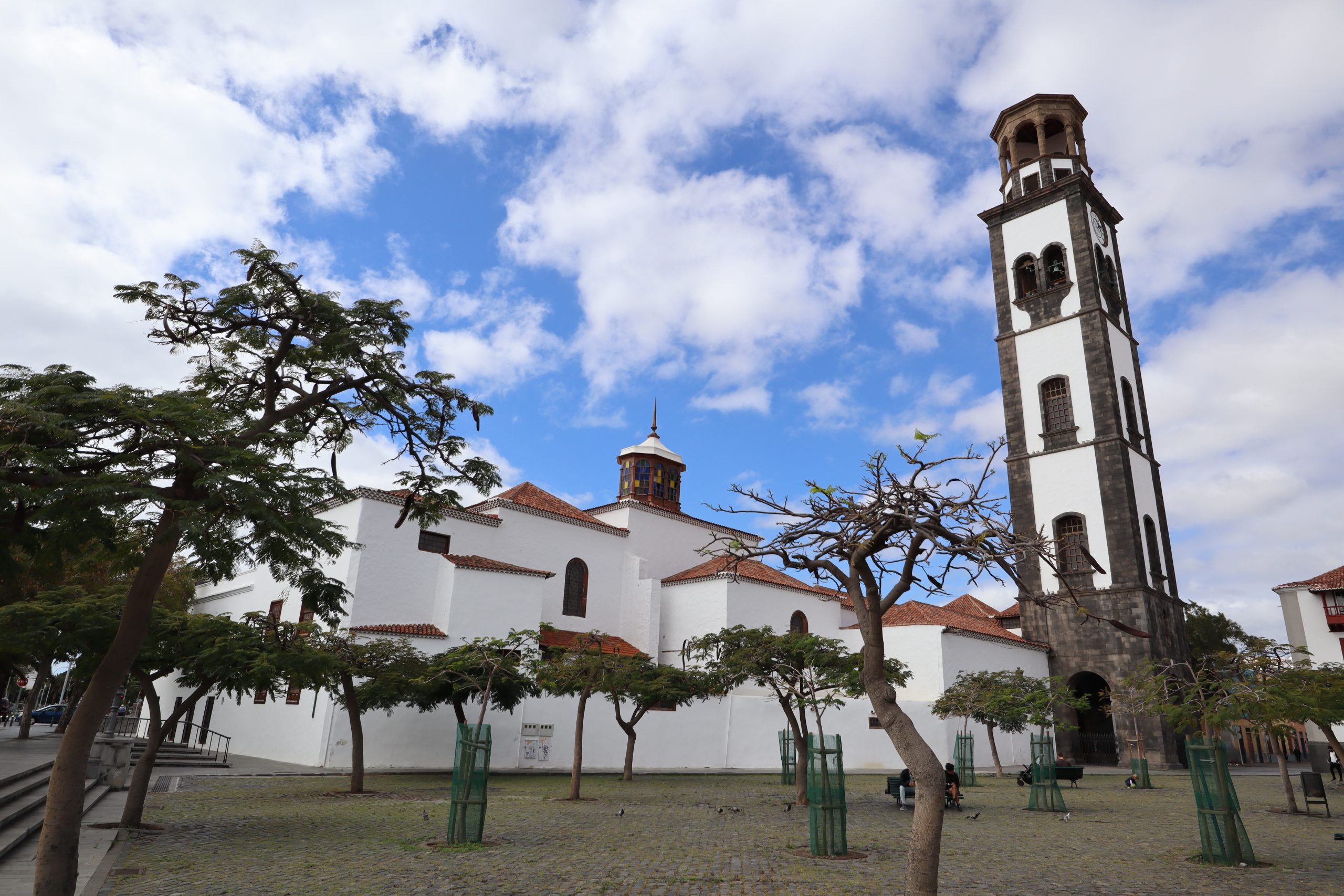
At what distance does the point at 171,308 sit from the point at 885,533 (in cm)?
758

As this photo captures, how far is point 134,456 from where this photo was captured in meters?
6.89

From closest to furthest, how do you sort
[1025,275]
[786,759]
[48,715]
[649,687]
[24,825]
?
[24,825] < [649,687] < [786,759] < [1025,275] < [48,715]

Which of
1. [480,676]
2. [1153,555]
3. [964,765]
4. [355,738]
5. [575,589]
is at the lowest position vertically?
[964,765]

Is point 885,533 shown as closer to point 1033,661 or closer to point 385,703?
point 385,703

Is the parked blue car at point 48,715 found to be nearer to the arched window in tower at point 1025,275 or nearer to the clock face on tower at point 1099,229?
the arched window in tower at point 1025,275

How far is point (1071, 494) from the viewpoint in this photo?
33312 millimetres

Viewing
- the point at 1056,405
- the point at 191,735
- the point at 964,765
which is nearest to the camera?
the point at 964,765

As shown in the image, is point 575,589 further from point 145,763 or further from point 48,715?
point 48,715

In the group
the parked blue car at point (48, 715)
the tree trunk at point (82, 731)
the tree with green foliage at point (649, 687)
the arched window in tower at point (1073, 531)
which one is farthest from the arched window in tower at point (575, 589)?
the parked blue car at point (48, 715)

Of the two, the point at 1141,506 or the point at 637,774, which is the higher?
the point at 1141,506

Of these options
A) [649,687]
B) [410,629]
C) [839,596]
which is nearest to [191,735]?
[410,629]

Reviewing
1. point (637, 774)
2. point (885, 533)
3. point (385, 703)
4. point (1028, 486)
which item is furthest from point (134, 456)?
point (1028, 486)

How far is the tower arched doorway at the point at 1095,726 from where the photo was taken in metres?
32.1

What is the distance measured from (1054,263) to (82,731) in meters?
38.4
